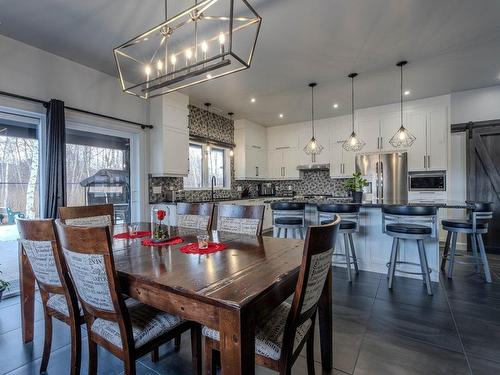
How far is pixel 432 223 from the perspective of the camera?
304cm

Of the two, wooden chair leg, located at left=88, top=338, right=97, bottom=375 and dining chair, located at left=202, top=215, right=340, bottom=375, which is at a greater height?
dining chair, located at left=202, top=215, right=340, bottom=375

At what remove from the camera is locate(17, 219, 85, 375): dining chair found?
1.40m

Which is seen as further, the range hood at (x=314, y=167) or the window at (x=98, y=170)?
the range hood at (x=314, y=167)

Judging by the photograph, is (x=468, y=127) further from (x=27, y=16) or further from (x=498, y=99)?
(x=27, y=16)

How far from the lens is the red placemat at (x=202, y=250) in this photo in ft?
5.15

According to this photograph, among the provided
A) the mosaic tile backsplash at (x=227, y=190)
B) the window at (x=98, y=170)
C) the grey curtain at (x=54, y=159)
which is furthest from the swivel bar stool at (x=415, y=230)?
the grey curtain at (x=54, y=159)

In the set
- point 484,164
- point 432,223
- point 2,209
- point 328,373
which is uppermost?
point 484,164

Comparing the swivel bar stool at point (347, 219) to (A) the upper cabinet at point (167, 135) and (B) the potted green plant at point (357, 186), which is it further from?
(A) the upper cabinet at point (167, 135)

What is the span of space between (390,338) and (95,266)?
2.06 m

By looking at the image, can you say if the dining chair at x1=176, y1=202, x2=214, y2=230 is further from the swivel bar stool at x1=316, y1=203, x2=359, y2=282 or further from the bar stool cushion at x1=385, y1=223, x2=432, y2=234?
the bar stool cushion at x1=385, y1=223, x2=432, y2=234

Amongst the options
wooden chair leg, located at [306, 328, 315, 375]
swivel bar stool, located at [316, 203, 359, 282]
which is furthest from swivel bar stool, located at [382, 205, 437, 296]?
wooden chair leg, located at [306, 328, 315, 375]

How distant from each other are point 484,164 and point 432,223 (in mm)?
2311

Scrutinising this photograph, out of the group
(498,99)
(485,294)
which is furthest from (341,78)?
(485,294)

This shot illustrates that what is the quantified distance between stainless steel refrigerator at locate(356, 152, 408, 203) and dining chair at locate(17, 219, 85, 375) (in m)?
4.73
